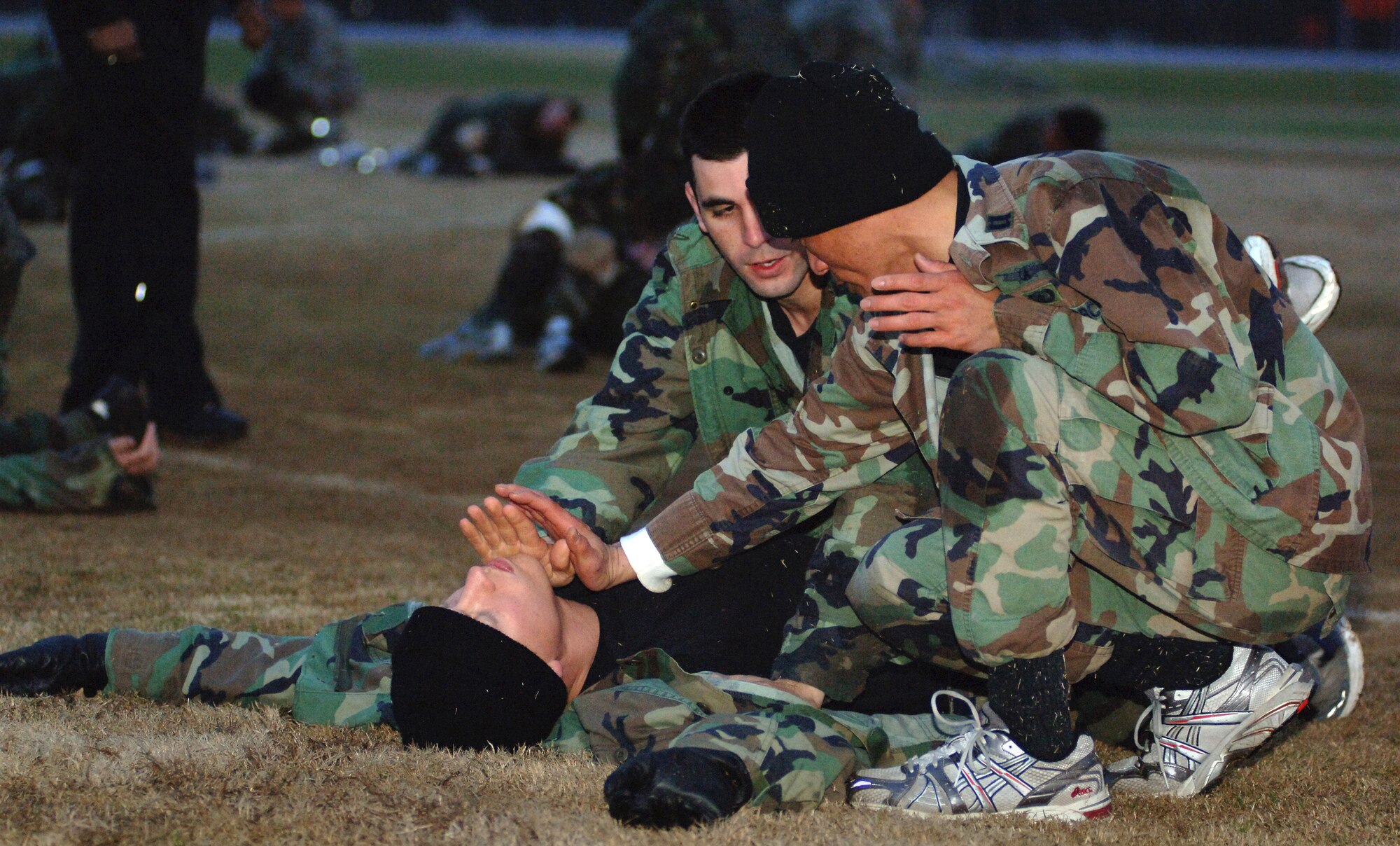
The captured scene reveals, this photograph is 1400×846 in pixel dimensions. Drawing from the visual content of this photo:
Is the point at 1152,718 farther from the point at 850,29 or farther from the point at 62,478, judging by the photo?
the point at 850,29

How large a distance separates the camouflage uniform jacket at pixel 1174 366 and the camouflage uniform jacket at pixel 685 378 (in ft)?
2.25

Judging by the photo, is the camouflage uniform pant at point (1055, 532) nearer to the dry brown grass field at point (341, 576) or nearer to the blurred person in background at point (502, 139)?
the dry brown grass field at point (341, 576)

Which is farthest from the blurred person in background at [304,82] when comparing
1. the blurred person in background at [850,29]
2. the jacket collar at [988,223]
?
the jacket collar at [988,223]

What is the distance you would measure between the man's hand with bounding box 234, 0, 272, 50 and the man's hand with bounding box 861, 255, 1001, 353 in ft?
11.5

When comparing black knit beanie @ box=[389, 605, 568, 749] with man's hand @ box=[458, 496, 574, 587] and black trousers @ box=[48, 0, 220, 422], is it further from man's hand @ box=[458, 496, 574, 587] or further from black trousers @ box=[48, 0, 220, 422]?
black trousers @ box=[48, 0, 220, 422]

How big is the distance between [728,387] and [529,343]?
12.4 feet

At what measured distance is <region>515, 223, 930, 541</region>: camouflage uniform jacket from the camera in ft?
9.14

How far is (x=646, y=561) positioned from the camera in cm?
252

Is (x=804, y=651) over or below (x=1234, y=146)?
over

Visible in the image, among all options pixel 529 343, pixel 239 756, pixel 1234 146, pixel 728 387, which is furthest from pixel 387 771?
pixel 1234 146

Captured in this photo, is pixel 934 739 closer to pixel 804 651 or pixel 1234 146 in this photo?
pixel 804 651

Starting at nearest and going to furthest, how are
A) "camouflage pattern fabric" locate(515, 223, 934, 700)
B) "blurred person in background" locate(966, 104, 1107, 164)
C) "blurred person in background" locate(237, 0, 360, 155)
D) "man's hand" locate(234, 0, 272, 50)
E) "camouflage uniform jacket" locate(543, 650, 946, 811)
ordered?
"camouflage uniform jacket" locate(543, 650, 946, 811) < "camouflage pattern fabric" locate(515, 223, 934, 700) < "man's hand" locate(234, 0, 272, 50) < "blurred person in background" locate(966, 104, 1107, 164) < "blurred person in background" locate(237, 0, 360, 155)

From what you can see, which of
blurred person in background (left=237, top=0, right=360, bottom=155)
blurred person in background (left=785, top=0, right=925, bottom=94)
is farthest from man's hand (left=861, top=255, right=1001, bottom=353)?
blurred person in background (left=237, top=0, right=360, bottom=155)

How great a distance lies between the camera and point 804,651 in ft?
7.79
